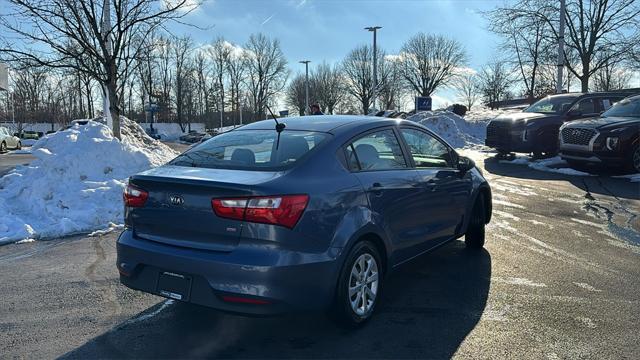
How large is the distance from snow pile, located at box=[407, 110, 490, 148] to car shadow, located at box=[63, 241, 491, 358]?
2023 cm

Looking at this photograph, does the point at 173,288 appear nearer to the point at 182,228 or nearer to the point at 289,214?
the point at 182,228

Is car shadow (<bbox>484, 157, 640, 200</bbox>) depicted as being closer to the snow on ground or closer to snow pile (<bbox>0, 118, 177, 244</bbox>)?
snow pile (<bbox>0, 118, 177, 244</bbox>)

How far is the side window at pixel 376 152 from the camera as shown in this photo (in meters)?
4.11

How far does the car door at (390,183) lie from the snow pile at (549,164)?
31.3ft

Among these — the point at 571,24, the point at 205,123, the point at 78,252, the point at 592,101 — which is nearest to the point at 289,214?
the point at 78,252

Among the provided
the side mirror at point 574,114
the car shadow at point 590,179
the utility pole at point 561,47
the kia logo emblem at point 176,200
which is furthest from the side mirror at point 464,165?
the utility pole at point 561,47

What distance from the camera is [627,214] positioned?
26.4 feet

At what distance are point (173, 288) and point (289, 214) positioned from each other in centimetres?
97

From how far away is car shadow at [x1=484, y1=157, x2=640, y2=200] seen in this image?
9977 mm

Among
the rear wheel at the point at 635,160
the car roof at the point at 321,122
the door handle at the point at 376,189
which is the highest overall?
the car roof at the point at 321,122

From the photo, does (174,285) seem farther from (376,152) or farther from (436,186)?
(436,186)

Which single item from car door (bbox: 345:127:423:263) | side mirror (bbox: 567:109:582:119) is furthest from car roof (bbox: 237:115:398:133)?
side mirror (bbox: 567:109:582:119)

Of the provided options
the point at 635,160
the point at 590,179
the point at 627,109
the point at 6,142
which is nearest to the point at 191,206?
the point at 590,179

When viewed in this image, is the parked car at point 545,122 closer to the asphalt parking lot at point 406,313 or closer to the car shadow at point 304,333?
the asphalt parking lot at point 406,313
